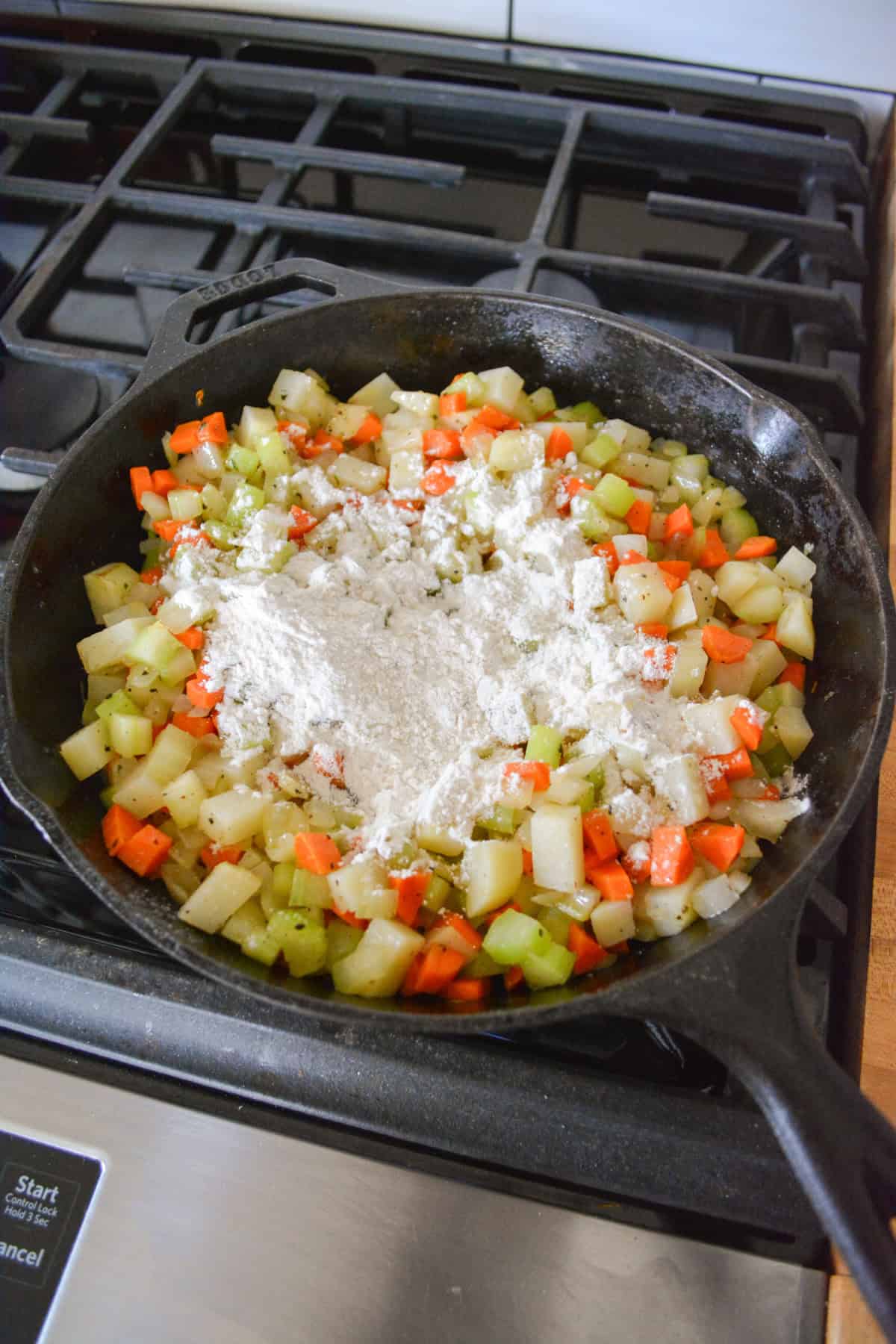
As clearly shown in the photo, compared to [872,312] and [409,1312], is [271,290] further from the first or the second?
[409,1312]

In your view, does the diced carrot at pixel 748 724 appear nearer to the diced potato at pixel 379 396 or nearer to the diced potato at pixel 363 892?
the diced potato at pixel 363 892

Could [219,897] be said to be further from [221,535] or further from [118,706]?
[221,535]

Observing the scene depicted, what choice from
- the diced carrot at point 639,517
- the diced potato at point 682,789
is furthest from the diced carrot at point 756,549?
the diced potato at point 682,789

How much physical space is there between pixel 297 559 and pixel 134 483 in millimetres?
241

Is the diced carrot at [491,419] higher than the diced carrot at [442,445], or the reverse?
the diced carrot at [491,419]

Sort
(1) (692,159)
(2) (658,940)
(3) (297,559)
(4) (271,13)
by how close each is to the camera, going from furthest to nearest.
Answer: (4) (271,13) < (1) (692,159) < (3) (297,559) < (2) (658,940)

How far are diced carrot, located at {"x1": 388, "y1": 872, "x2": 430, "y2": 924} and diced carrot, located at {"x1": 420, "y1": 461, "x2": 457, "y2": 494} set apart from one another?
0.55 metres

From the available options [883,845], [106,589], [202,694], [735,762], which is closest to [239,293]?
[106,589]

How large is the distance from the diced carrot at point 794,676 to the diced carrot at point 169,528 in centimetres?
79

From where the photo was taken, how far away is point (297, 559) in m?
1.31

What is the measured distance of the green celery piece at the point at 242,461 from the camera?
1.36 m

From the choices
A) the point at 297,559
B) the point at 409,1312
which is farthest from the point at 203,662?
the point at 409,1312

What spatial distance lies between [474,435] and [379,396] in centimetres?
18

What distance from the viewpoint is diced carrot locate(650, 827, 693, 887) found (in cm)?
107
